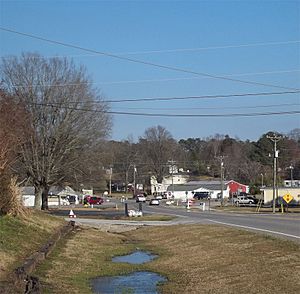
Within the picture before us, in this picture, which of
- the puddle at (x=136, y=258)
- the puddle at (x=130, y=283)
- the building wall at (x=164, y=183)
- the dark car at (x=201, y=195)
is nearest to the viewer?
Result: the puddle at (x=130, y=283)

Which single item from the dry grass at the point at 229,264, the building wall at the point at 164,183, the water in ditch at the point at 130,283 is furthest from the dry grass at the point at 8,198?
the building wall at the point at 164,183

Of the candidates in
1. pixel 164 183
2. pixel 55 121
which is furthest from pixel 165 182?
pixel 55 121

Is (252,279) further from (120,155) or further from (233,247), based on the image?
(120,155)

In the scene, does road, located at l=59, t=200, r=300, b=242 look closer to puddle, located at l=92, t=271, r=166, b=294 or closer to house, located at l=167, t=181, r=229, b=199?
puddle, located at l=92, t=271, r=166, b=294

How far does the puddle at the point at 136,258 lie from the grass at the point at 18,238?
268 centimetres

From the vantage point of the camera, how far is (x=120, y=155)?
148 m

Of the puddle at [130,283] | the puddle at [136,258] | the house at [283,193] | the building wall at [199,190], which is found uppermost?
the building wall at [199,190]

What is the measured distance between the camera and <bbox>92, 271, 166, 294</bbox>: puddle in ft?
43.0

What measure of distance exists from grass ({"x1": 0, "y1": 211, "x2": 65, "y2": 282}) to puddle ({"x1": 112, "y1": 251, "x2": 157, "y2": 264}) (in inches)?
106

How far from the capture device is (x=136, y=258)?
2081 cm

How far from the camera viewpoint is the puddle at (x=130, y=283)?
1311 cm

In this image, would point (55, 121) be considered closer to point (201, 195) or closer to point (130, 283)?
point (130, 283)

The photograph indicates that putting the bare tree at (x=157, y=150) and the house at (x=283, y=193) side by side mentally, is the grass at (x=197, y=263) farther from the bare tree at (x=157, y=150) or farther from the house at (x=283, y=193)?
the bare tree at (x=157, y=150)

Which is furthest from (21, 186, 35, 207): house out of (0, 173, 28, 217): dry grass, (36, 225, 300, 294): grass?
(36, 225, 300, 294): grass
